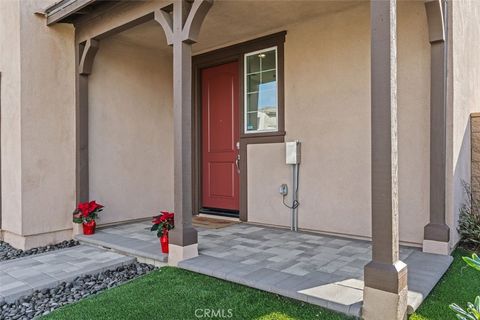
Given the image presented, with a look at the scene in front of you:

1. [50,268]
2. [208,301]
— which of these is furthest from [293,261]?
[50,268]

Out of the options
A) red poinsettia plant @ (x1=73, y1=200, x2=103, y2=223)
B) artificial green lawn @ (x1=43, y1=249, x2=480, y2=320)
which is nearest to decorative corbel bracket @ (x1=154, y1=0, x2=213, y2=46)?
artificial green lawn @ (x1=43, y1=249, x2=480, y2=320)

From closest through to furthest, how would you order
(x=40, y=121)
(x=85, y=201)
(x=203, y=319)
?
(x=203, y=319), (x=40, y=121), (x=85, y=201)

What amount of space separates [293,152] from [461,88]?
6.48ft

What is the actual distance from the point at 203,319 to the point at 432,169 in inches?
102

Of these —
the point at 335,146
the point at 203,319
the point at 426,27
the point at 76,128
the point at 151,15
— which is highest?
the point at 151,15

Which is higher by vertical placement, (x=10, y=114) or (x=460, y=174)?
(x=10, y=114)

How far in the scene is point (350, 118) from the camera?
391 centimetres

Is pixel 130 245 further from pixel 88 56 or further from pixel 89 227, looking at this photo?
pixel 88 56

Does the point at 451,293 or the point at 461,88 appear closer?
the point at 451,293

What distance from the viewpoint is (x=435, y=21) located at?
323 centimetres

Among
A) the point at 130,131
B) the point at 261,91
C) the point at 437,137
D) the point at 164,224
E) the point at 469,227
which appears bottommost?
the point at 469,227

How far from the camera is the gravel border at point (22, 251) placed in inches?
155

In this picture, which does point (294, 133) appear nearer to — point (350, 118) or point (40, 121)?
point (350, 118)

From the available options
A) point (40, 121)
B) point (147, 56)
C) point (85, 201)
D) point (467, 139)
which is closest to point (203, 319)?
point (85, 201)
